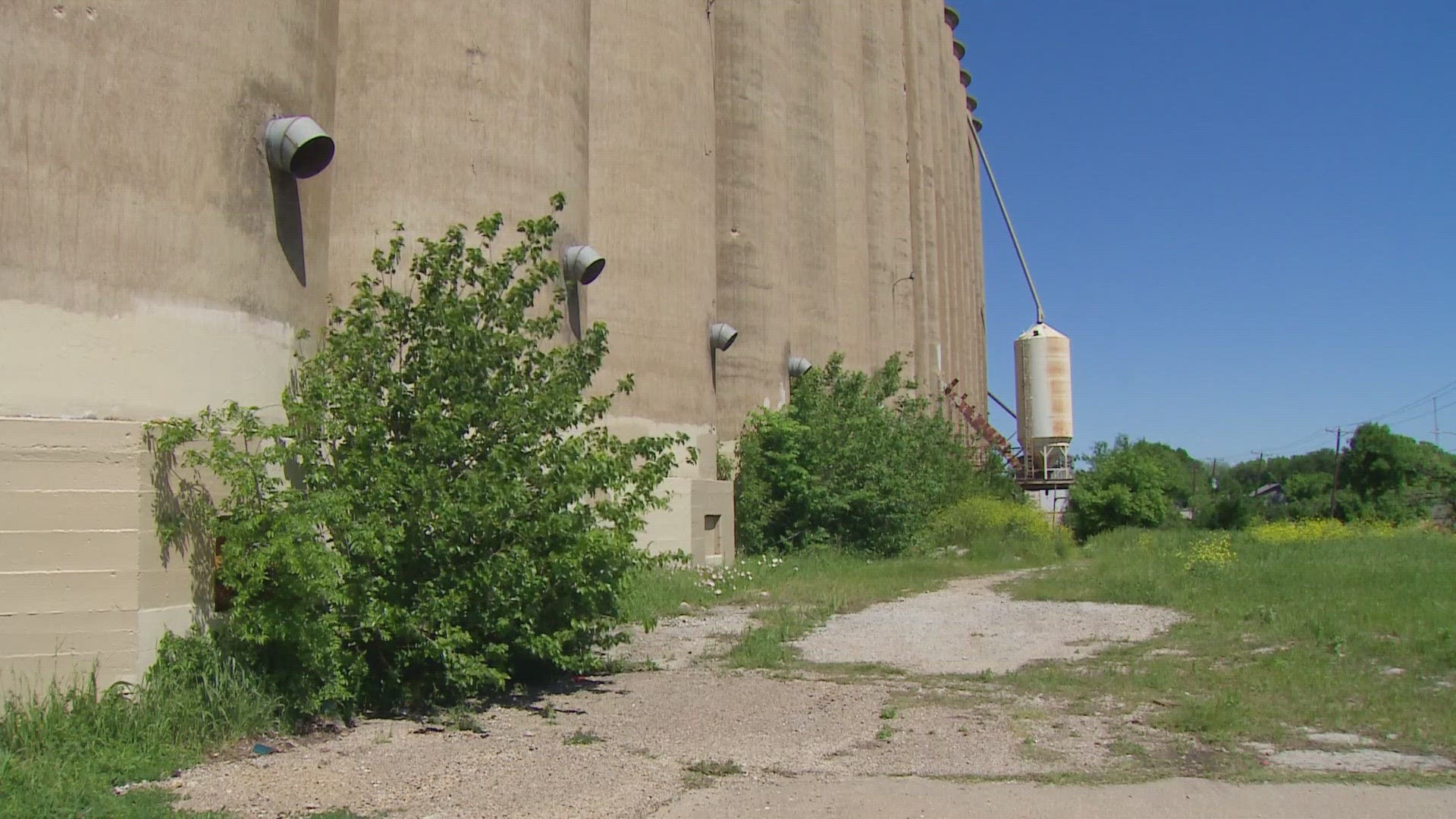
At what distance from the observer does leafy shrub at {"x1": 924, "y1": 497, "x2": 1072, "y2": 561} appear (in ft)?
98.8

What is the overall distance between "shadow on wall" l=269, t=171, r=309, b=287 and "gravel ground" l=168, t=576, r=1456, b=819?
4114 millimetres

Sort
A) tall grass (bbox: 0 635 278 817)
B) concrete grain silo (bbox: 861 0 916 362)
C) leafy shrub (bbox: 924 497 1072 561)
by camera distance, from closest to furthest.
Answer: tall grass (bbox: 0 635 278 817), leafy shrub (bbox: 924 497 1072 561), concrete grain silo (bbox: 861 0 916 362)

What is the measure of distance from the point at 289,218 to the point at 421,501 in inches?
115

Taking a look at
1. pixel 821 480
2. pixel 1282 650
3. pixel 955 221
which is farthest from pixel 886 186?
pixel 1282 650

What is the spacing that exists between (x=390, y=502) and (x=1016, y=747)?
520cm

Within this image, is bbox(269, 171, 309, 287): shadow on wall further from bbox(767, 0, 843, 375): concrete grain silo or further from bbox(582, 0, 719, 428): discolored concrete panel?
bbox(767, 0, 843, 375): concrete grain silo

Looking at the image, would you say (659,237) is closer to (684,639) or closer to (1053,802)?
(684,639)

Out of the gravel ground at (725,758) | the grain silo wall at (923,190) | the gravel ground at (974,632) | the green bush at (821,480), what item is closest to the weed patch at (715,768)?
the gravel ground at (725,758)

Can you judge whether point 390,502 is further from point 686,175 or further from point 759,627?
→ point 686,175

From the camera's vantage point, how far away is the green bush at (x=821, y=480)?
87.9ft

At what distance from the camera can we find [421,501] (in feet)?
31.4

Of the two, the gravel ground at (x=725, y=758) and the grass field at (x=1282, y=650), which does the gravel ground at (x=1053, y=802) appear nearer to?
the gravel ground at (x=725, y=758)

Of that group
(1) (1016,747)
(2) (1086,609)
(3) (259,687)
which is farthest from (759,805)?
(2) (1086,609)

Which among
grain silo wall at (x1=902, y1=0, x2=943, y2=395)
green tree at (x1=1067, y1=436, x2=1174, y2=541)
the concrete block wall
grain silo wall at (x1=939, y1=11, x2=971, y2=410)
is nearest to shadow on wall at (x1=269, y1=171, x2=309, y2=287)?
the concrete block wall
